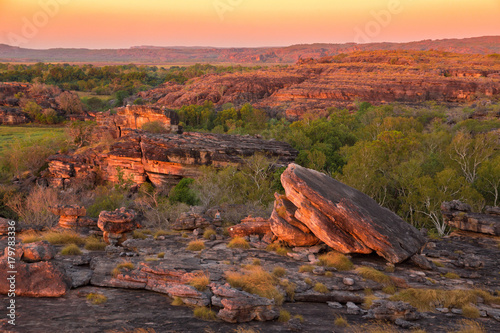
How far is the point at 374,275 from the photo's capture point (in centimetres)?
1473

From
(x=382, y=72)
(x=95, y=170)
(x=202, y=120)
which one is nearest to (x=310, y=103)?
(x=202, y=120)

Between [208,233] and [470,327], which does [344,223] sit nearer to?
[470,327]

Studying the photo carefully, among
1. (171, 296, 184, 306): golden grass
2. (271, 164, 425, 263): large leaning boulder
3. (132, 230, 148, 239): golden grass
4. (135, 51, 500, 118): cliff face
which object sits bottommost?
(132, 230, 148, 239): golden grass

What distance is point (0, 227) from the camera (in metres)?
18.1

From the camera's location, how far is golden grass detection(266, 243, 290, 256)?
17.5 metres

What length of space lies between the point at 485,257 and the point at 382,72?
13205 cm

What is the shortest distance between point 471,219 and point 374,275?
39.0ft

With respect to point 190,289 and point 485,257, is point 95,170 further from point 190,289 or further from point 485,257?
point 485,257

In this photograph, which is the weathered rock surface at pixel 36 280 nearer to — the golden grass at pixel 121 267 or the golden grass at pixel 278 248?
the golden grass at pixel 121 267

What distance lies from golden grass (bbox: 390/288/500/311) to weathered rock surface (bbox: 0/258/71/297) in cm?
1263

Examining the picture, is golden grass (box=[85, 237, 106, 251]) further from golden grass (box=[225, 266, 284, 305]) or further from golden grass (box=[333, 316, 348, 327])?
golden grass (box=[333, 316, 348, 327])

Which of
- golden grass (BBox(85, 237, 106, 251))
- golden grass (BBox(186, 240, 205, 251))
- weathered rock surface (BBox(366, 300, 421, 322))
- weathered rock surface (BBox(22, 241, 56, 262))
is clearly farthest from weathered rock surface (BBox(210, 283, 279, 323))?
golden grass (BBox(85, 237, 106, 251))

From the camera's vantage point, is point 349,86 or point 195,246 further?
point 349,86

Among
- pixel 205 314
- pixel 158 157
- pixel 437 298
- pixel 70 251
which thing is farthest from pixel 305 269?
pixel 158 157
